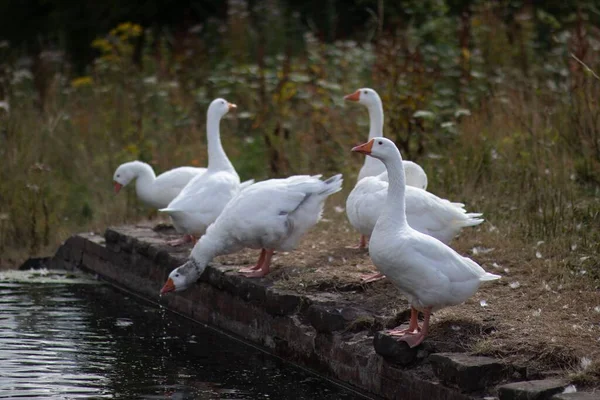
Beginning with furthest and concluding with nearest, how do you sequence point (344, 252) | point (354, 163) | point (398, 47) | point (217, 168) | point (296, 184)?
1. point (398, 47)
2. point (354, 163)
3. point (217, 168)
4. point (344, 252)
5. point (296, 184)

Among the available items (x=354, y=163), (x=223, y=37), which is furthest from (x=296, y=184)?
(x=223, y=37)

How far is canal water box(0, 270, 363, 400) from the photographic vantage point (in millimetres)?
5992

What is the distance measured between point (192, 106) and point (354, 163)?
3611 mm

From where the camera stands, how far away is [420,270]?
5.70 metres

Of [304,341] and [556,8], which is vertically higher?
[556,8]

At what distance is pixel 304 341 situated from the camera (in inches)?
261

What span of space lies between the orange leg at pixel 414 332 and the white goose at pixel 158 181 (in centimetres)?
371

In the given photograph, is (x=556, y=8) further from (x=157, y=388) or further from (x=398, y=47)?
(x=157, y=388)

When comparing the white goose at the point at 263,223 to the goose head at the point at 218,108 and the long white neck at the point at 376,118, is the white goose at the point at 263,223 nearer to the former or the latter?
the long white neck at the point at 376,118

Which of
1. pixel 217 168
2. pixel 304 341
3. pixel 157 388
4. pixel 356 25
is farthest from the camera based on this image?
pixel 356 25

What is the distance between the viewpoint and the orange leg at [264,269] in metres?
7.50

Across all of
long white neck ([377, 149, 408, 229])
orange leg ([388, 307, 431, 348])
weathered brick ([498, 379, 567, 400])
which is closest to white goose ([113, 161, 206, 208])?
long white neck ([377, 149, 408, 229])

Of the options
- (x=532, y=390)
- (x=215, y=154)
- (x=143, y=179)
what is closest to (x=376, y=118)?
(x=215, y=154)

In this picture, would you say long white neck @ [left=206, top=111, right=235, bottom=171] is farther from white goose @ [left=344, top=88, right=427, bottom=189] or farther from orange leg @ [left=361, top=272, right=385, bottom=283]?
orange leg @ [left=361, top=272, right=385, bottom=283]
